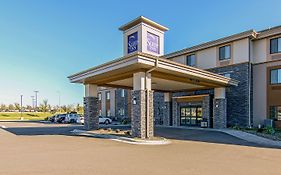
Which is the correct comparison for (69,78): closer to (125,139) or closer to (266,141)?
(125,139)

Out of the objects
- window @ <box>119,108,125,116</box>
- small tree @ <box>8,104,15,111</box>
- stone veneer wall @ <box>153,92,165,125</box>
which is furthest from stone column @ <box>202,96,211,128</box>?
Answer: small tree @ <box>8,104,15,111</box>

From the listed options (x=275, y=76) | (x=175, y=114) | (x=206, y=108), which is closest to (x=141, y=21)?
(x=206, y=108)

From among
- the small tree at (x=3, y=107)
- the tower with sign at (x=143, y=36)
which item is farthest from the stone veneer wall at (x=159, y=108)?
the small tree at (x=3, y=107)

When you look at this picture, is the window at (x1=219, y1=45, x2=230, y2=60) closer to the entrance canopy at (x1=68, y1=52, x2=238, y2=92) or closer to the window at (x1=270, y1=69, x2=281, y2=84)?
the window at (x1=270, y1=69, x2=281, y2=84)

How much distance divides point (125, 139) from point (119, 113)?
26081 mm

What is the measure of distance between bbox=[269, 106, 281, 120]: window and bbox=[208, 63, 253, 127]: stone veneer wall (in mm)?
1672

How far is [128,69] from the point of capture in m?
13.8

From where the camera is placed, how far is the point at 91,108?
18.7 meters

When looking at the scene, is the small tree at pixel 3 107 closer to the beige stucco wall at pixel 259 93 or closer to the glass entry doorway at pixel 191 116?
the glass entry doorway at pixel 191 116

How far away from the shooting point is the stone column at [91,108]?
18.6 m

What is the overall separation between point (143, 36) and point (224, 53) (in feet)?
26.9

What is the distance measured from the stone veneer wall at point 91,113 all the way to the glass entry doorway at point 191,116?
11.2 metres

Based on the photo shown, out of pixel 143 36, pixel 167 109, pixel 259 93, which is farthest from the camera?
pixel 167 109

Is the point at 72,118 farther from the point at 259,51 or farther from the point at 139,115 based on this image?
the point at 259,51
